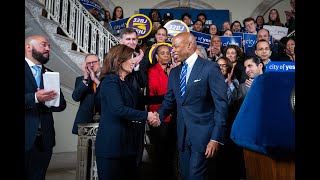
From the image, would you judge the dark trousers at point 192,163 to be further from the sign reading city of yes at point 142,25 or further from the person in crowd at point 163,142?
the sign reading city of yes at point 142,25

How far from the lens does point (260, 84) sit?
1465 millimetres

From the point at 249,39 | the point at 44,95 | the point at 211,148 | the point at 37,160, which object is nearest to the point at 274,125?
the point at 211,148

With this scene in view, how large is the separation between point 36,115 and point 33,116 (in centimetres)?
3

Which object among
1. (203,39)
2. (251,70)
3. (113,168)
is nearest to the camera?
(113,168)

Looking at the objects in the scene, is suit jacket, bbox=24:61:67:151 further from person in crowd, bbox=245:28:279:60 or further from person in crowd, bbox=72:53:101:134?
person in crowd, bbox=245:28:279:60

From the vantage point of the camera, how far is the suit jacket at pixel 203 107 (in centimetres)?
243

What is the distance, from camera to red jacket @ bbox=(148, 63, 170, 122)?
11.9 feet

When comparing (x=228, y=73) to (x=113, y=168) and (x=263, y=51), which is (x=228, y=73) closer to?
(x=263, y=51)

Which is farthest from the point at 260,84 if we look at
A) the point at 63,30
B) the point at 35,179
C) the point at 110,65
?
the point at 63,30

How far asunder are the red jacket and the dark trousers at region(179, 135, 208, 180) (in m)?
1.11

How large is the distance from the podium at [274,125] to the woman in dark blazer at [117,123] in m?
1.08

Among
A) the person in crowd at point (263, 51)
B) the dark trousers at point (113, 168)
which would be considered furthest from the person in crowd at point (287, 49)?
the dark trousers at point (113, 168)

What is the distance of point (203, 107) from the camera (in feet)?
8.33
